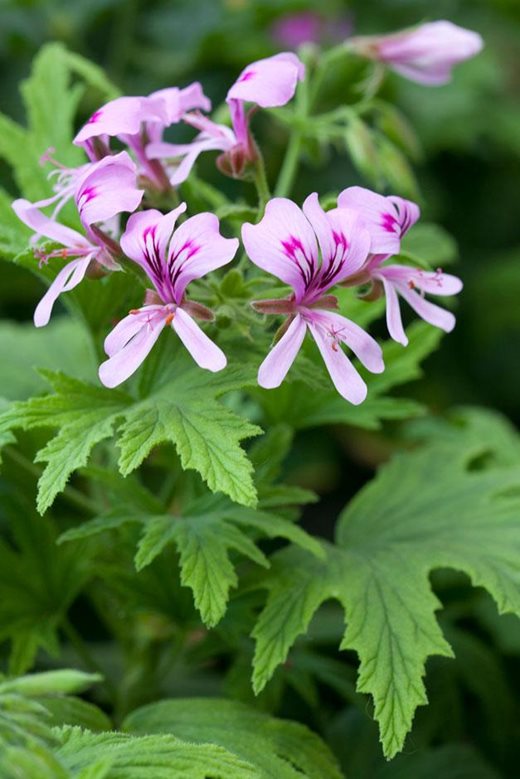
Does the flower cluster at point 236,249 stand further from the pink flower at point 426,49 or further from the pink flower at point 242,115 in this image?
the pink flower at point 426,49

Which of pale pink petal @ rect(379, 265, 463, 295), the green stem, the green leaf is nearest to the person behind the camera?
the green leaf

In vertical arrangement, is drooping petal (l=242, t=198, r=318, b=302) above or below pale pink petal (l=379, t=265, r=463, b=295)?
above

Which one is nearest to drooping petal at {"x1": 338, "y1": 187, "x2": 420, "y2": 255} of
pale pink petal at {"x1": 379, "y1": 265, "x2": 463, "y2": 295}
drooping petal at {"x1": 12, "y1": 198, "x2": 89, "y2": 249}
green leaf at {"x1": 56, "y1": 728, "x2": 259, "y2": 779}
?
pale pink petal at {"x1": 379, "y1": 265, "x2": 463, "y2": 295}

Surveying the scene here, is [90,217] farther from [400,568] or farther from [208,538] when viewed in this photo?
[400,568]

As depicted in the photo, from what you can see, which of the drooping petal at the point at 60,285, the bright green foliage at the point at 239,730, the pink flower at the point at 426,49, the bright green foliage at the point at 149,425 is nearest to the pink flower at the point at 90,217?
the drooping petal at the point at 60,285

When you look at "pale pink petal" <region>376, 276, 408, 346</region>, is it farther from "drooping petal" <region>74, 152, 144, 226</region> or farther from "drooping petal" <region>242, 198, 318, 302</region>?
"drooping petal" <region>74, 152, 144, 226</region>

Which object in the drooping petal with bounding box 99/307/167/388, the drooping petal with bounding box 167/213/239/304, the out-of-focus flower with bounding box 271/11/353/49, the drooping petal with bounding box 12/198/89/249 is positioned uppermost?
the drooping petal with bounding box 167/213/239/304
